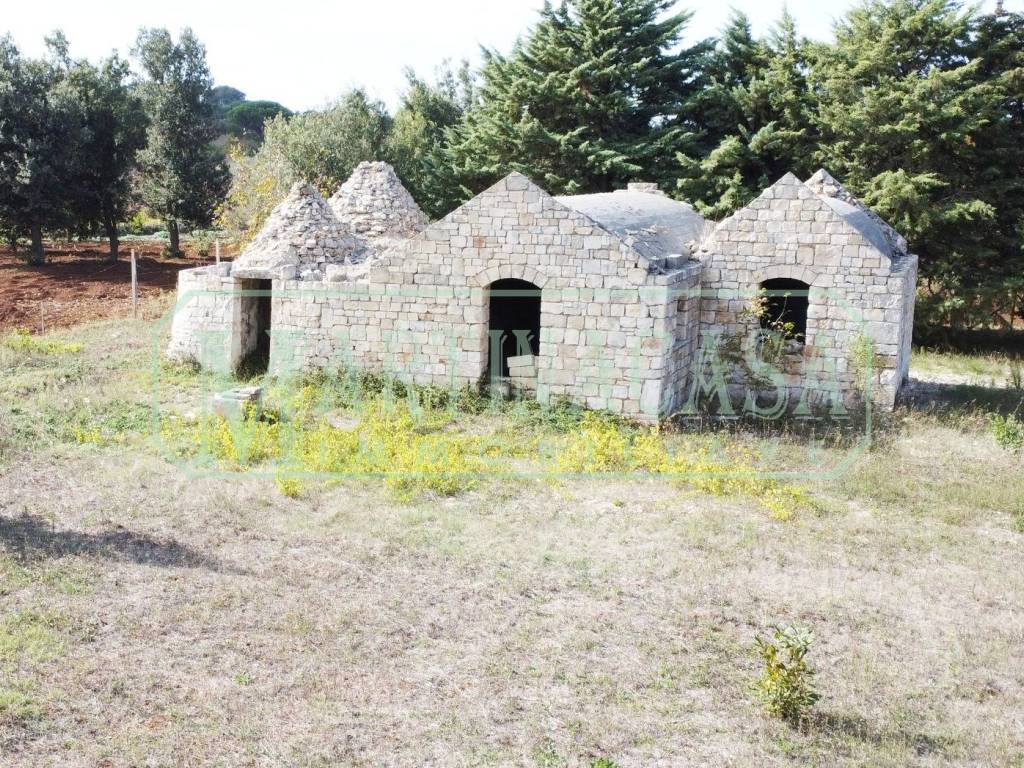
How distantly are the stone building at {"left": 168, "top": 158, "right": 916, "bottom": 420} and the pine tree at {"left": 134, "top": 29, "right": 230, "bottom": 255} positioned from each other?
603 inches

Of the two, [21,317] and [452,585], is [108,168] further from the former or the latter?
[452,585]

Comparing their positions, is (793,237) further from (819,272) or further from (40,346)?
(40,346)

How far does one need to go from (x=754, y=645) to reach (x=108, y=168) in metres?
26.0

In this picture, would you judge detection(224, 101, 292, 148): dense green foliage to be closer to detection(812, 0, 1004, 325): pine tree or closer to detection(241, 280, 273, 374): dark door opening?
detection(812, 0, 1004, 325): pine tree

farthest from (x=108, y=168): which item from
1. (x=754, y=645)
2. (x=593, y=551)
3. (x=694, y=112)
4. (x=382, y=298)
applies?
(x=754, y=645)

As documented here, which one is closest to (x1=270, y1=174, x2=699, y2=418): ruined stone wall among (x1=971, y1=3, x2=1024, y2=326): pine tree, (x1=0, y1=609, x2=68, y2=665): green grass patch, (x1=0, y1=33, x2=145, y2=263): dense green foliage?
(x1=0, y1=609, x2=68, y2=665): green grass patch

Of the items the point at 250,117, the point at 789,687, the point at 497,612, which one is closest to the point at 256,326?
the point at 497,612

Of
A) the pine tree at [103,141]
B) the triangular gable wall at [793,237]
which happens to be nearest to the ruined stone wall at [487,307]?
the triangular gable wall at [793,237]

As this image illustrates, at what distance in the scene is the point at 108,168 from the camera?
2666 centimetres

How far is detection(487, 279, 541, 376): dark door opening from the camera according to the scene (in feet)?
39.3

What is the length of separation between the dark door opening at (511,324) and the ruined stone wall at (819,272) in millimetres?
2644

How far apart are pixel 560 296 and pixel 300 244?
4297mm

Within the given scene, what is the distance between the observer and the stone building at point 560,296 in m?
11.0

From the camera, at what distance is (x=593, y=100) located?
22.2m
